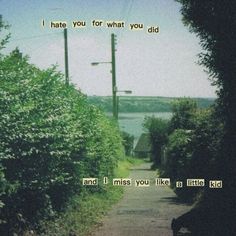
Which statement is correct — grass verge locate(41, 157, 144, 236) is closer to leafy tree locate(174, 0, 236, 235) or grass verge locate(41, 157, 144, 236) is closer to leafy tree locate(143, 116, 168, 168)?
leafy tree locate(174, 0, 236, 235)

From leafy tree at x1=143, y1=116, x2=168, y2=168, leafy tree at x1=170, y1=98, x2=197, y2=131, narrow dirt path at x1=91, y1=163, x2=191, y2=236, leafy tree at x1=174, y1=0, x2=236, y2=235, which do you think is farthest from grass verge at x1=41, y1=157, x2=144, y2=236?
leafy tree at x1=143, y1=116, x2=168, y2=168

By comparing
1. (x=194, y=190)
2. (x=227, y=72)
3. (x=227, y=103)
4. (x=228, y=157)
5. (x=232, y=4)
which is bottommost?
(x=194, y=190)

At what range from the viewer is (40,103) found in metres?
10.4

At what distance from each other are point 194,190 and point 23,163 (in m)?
11.5

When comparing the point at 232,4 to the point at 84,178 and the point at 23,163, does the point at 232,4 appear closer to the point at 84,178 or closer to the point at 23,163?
the point at 23,163

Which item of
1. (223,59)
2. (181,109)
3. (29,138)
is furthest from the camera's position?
(181,109)

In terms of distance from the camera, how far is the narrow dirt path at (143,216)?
13.2 metres

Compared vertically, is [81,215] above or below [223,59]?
below

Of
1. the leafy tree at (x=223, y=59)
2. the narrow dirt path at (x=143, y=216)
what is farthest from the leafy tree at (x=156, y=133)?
the leafy tree at (x=223, y=59)

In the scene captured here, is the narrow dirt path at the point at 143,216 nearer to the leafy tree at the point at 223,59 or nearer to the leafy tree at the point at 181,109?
the leafy tree at the point at 223,59

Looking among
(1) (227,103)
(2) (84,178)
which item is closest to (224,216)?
(1) (227,103)

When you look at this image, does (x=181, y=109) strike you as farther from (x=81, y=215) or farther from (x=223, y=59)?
(x=223, y=59)

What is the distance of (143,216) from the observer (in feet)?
53.1

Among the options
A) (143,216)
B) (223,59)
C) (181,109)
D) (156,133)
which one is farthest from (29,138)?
(156,133)
